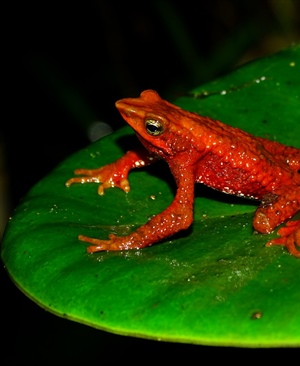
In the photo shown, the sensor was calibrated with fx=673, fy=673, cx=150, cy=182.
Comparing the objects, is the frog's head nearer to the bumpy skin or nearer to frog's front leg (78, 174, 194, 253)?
the bumpy skin

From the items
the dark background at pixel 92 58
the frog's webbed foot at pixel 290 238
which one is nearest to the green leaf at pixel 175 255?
the frog's webbed foot at pixel 290 238

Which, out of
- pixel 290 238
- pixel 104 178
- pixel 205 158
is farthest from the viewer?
pixel 205 158

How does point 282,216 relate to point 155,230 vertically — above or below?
below

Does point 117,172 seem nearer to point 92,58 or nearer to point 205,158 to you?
point 205,158

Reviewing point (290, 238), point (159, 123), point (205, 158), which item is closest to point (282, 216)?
point (290, 238)

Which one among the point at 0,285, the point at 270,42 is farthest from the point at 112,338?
the point at 270,42

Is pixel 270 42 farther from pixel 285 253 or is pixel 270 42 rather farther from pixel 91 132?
pixel 285 253

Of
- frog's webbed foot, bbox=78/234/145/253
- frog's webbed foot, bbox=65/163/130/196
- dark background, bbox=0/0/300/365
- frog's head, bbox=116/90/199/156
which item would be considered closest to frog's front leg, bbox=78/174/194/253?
frog's webbed foot, bbox=78/234/145/253
